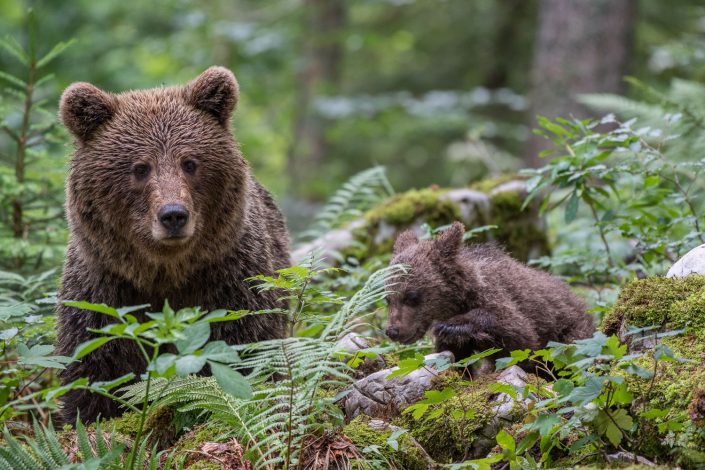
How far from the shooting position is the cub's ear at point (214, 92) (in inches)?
213

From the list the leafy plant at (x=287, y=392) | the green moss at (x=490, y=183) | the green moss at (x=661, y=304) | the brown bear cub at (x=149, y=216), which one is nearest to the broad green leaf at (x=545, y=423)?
the leafy plant at (x=287, y=392)

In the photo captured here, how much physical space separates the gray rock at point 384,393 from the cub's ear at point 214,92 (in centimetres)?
228

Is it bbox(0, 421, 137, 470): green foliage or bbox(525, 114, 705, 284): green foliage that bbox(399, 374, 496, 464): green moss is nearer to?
bbox(0, 421, 137, 470): green foliage

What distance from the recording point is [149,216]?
4.91 meters

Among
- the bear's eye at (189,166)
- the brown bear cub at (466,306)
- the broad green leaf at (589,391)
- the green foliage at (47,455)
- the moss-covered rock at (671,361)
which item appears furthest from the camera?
the bear's eye at (189,166)

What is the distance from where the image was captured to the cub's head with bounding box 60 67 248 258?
196 inches

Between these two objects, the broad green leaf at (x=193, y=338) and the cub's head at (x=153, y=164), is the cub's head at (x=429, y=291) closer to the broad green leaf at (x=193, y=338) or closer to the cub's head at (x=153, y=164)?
the cub's head at (x=153, y=164)

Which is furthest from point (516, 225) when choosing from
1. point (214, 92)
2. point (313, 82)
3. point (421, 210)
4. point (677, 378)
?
point (313, 82)

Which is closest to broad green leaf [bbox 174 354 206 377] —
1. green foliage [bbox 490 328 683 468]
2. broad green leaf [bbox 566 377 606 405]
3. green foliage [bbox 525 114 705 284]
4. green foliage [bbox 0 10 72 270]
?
green foliage [bbox 490 328 683 468]

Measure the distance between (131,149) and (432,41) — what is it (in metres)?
15.7

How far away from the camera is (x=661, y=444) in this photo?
10.7 ft

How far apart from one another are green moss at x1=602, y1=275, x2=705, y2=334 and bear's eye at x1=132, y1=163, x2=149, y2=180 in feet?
9.80

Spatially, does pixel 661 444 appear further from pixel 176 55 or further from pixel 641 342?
pixel 176 55

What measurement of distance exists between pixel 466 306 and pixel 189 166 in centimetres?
206
